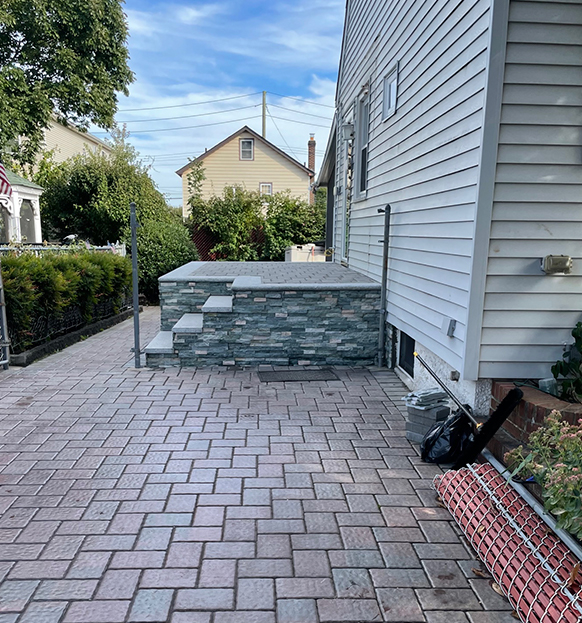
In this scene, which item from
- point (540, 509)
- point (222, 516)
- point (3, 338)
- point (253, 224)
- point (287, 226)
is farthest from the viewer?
point (253, 224)

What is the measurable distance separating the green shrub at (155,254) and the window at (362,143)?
5.55 meters

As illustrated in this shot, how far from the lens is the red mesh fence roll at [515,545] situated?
190 centimetres

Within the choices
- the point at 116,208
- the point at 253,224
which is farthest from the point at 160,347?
the point at 253,224

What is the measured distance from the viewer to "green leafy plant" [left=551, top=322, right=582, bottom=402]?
122 inches

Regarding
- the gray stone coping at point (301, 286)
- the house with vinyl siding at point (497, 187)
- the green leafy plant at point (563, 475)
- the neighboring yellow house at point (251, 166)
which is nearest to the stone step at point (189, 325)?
the gray stone coping at point (301, 286)

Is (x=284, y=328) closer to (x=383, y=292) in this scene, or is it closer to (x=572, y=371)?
(x=383, y=292)

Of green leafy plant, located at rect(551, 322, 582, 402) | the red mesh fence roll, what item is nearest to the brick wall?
green leafy plant, located at rect(551, 322, 582, 402)

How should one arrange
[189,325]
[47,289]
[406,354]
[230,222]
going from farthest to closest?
[230,222] < [47,289] < [189,325] < [406,354]

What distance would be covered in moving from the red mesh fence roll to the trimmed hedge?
16.5ft

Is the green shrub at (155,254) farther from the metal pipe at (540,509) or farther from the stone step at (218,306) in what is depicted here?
the metal pipe at (540,509)

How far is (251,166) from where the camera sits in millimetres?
22297

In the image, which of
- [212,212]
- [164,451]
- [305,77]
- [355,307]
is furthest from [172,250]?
[305,77]

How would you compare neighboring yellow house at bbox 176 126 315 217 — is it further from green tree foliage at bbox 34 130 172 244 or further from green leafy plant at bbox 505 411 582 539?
green leafy plant at bbox 505 411 582 539

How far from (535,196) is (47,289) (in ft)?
18.5
